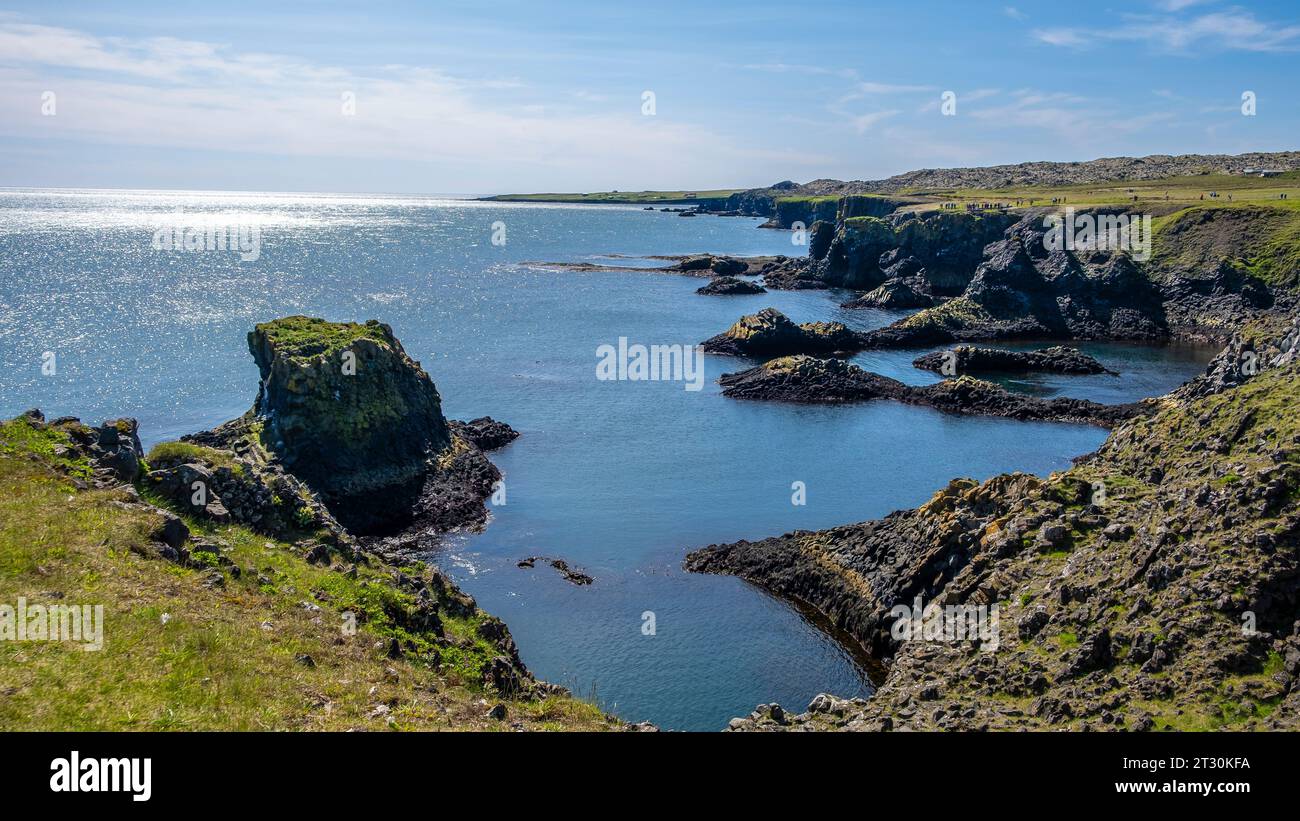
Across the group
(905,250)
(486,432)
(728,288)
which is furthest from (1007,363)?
(905,250)

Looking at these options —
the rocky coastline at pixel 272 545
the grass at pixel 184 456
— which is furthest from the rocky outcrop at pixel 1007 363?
the grass at pixel 184 456

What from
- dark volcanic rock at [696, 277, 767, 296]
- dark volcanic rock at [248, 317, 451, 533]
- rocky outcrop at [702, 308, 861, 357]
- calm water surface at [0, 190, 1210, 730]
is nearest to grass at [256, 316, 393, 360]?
dark volcanic rock at [248, 317, 451, 533]

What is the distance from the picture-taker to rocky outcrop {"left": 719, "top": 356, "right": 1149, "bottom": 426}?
229 ft

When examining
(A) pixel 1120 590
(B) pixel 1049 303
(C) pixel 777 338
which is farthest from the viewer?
(B) pixel 1049 303

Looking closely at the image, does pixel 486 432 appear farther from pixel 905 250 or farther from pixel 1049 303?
pixel 905 250

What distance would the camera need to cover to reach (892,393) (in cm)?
7669

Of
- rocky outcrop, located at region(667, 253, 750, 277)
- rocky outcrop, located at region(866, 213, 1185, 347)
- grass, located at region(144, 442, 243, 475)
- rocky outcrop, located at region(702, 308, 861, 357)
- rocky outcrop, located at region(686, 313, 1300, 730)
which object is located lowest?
rocky outcrop, located at region(686, 313, 1300, 730)

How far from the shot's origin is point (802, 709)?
29656 mm

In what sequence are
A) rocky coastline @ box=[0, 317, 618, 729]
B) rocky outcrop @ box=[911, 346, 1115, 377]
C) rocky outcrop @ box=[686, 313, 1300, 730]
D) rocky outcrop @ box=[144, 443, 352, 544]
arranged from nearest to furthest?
1. rocky outcrop @ box=[686, 313, 1300, 730]
2. rocky coastline @ box=[0, 317, 618, 729]
3. rocky outcrop @ box=[144, 443, 352, 544]
4. rocky outcrop @ box=[911, 346, 1115, 377]

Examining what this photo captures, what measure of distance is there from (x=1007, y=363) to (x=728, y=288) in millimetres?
57585

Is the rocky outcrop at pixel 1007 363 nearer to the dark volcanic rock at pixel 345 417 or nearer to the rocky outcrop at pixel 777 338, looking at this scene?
the rocky outcrop at pixel 777 338

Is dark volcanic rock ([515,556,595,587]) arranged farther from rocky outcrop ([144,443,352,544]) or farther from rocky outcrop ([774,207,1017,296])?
rocky outcrop ([774,207,1017,296])

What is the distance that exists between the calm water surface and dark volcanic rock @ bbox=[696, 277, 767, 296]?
4339mm
